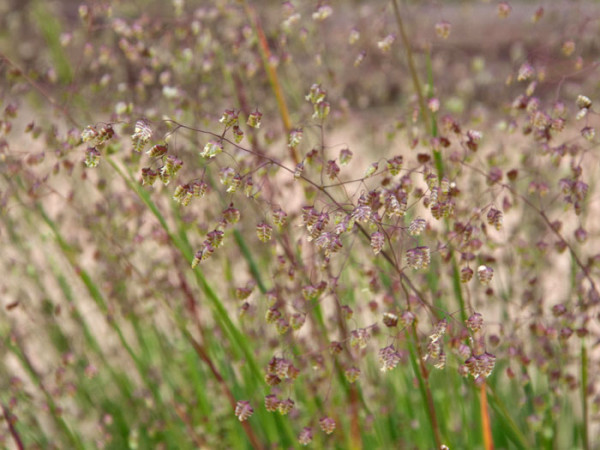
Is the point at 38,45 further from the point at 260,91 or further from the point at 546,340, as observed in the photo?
the point at 546,340

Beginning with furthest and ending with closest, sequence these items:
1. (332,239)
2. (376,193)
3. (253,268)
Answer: (253,268) → (376,193) → (332,239)

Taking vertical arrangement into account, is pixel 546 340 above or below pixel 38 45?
below

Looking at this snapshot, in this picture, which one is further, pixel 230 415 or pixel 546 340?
pixel 230 415

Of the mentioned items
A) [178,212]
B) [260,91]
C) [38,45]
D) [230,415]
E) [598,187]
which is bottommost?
[230,415]

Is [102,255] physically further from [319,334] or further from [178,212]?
[319,334]

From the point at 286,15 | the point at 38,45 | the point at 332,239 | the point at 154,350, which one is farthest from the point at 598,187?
the point at 38,45

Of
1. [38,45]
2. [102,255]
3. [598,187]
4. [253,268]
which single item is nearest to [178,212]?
[253,268]

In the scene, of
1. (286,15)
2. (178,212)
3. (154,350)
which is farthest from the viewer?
(154,350)
